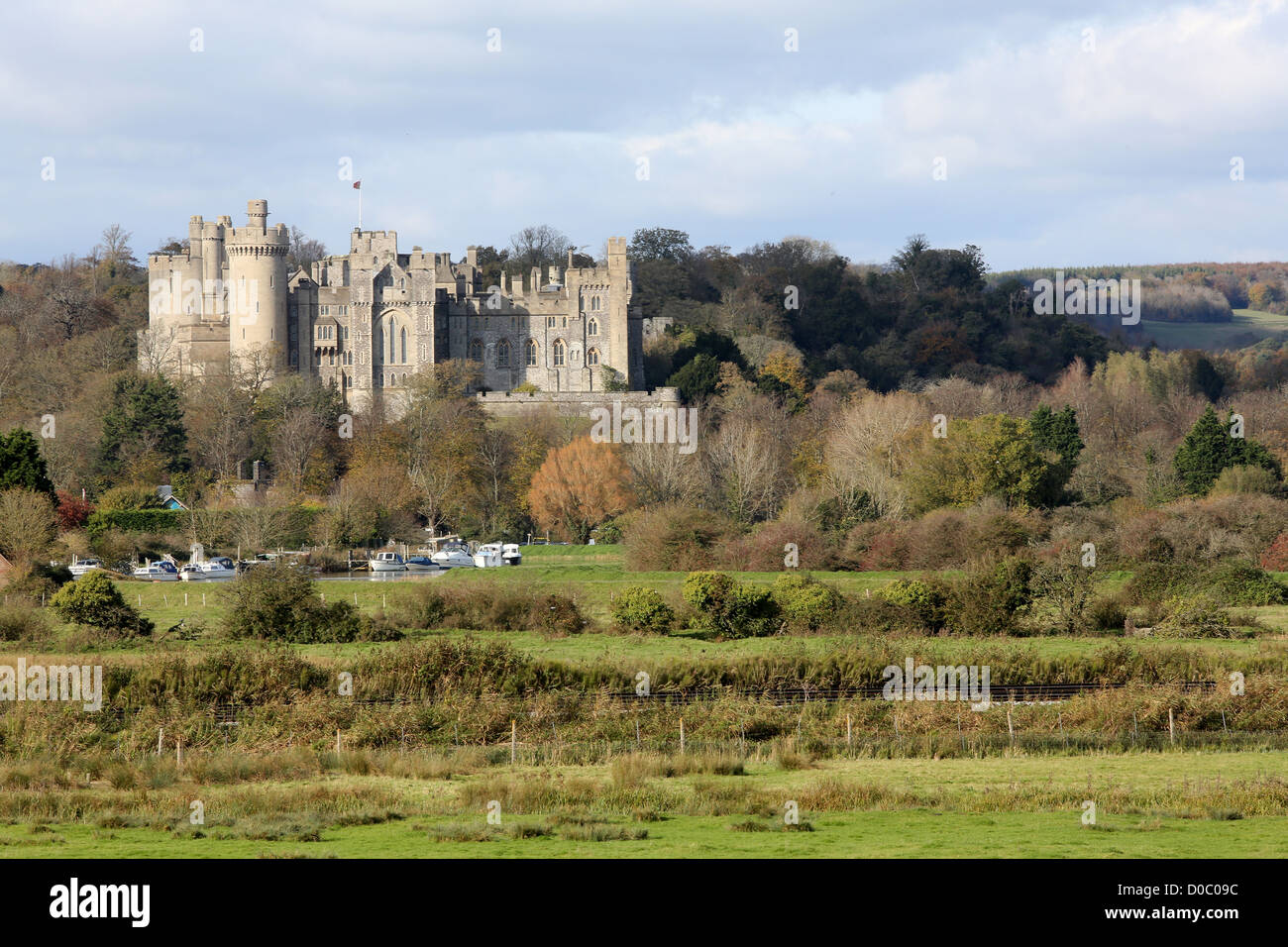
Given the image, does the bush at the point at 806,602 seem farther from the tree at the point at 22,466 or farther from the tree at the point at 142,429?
the tree at the point at 142,429

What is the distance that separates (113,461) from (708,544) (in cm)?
2995

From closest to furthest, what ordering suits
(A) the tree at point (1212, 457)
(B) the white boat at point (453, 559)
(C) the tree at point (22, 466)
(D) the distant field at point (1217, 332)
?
(C) the tree at point (22, 466)
(B) the white boat at point (453, 559)
(A) the tree at point (1212, 457)
(D) the distant field at point (1217, 332)

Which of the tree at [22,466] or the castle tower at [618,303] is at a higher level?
the castle tower at [618,303]

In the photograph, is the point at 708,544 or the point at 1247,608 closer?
the point at 1247,608

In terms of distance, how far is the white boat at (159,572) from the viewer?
48.6 m

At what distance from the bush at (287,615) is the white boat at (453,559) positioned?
575 inches

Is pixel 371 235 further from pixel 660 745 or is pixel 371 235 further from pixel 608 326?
pixel 660 745

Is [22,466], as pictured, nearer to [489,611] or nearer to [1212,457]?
[489,611]

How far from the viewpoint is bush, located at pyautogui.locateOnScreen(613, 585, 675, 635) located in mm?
37531

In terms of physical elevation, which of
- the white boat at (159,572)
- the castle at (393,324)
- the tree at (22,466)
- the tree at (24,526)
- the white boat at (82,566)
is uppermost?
the castle at (393,324)

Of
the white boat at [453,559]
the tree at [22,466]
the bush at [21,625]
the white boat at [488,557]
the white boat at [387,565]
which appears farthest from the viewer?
the white boat at [453,559]

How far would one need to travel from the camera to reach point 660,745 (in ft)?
85.8

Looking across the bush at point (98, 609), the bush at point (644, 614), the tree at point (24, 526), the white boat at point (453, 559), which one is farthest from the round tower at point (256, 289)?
the bush at point (644, 614)
